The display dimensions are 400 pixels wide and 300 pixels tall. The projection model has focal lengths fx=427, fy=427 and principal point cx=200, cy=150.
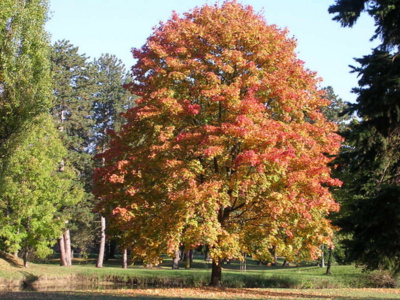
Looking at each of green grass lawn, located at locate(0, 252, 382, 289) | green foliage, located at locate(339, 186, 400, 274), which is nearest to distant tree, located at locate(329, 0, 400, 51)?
green foliage, located at locate(339, 186, 400, 274)

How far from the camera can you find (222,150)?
669 inches

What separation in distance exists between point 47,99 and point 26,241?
14704 millimetres

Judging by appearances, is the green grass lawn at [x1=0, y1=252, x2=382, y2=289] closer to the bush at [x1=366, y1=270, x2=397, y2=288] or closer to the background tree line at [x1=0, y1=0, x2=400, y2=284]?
the bush at [x1=366, y1=270, x2=397, y2=288]

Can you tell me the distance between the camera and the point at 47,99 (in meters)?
24.1

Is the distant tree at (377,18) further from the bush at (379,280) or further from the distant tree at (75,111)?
the distant tree at (75,111)

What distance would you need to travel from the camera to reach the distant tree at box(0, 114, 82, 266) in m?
31.8

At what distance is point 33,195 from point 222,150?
20.6 m

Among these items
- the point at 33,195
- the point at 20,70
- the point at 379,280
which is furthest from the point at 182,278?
the point at 20,70

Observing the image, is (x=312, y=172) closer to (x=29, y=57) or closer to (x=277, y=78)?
(x=277, y=78)

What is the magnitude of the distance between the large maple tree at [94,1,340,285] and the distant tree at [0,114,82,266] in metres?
13.7

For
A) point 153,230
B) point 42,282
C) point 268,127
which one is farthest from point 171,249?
point 42,282

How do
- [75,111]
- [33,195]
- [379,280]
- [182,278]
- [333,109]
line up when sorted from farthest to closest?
[333,109]
[75,111]
[33,195]
[182,278]
[379,280]

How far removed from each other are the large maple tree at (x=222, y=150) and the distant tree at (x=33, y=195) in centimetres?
1370

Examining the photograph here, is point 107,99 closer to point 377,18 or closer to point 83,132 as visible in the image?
point 83,132
